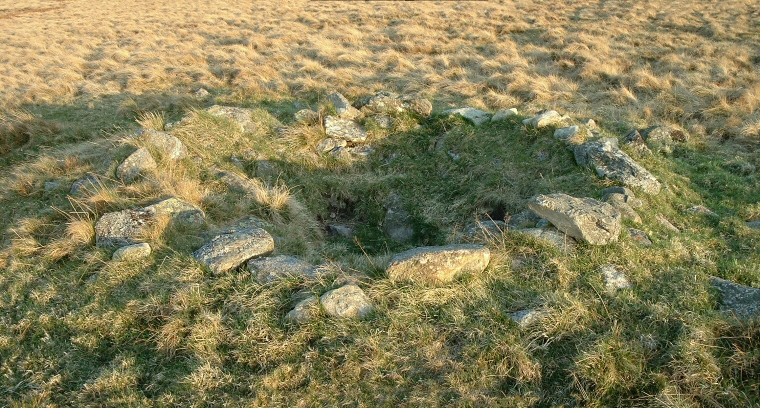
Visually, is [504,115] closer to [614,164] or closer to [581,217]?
[614,164]

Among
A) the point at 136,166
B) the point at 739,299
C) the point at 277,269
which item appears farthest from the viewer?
the point at 136,166

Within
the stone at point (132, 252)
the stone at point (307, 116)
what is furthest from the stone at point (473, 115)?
the stone at point (132, 252)

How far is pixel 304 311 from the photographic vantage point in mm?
3830

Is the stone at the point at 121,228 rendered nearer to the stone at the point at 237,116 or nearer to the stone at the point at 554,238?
the stone at the point at 237,116

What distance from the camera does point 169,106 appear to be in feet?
33.4

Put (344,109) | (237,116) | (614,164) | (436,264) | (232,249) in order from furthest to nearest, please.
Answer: (344,109), (237,116), (614,164), (232,249), (436,264)

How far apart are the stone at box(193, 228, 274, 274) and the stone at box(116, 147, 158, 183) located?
6.49 feet

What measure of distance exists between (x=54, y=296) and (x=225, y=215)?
6.60 ft

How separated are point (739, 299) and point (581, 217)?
1453mm

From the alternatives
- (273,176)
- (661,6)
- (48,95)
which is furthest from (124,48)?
(661,6)

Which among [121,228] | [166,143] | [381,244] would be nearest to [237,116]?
[166,143]

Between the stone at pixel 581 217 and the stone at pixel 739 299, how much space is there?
38.7 inches

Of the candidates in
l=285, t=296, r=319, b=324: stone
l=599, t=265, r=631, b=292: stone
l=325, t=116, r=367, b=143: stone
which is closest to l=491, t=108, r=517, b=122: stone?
l=325, t=116, r=367, b=143: stone

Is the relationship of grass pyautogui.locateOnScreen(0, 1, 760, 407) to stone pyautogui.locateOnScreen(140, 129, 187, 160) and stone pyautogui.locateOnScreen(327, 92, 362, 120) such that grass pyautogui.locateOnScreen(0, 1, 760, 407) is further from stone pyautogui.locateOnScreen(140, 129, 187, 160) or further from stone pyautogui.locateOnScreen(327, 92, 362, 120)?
stone pyautogui.locateOnScreen(327, 92, 362, 120)
